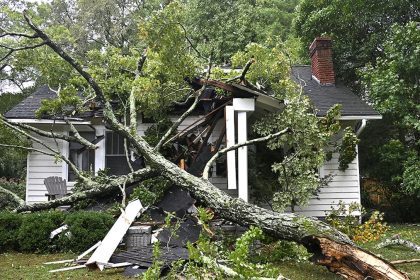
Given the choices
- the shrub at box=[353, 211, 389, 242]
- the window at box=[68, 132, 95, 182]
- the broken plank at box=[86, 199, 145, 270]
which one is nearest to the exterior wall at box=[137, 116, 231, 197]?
the window at box=[68, 132, 95, 182]

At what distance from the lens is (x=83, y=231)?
8.27m

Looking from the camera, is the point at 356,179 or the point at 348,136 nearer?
the point at 348,136

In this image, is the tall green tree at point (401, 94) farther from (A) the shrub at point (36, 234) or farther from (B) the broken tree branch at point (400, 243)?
(A) the shrub at point (36, 234)

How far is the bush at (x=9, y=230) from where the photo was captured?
858 cm

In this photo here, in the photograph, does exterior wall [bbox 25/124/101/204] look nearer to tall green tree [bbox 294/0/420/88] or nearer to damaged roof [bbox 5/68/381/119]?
damaged roof [bbox 5/68/381/119]

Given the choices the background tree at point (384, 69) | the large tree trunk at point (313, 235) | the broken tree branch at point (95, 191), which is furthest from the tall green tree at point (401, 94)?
the broken tree branch at point (95, 191)

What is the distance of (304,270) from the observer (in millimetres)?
6750

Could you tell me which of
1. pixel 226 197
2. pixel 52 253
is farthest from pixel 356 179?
pixel 52 253

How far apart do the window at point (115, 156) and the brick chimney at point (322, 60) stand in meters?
7.25

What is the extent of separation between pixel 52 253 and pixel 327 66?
11.0m

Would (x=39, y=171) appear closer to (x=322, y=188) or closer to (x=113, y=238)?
(x=113, y=238)

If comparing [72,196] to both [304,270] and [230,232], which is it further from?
[304,270]

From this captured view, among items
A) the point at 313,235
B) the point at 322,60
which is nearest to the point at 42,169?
the point at 313,235

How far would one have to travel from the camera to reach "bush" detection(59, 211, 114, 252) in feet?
27.1
